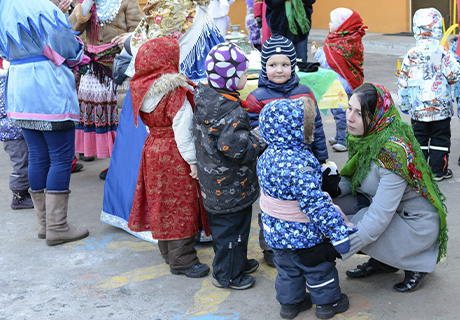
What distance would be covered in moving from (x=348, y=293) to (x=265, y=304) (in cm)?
47

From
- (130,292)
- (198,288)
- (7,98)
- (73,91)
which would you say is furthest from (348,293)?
(7,98)

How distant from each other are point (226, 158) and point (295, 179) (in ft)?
1.71

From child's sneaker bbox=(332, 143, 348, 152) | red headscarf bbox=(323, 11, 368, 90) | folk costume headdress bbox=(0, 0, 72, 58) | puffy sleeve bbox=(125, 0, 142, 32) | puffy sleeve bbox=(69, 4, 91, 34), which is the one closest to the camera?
folk costume headdress bbox=(0, 0, 72, 58)

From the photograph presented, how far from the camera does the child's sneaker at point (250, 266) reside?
11.6 feet

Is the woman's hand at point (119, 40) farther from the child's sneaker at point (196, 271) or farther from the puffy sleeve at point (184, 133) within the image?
the child's sneaker at point (196, 271)

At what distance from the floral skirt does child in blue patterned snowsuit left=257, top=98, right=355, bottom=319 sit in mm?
2812

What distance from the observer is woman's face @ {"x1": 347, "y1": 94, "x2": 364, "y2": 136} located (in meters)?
3.02

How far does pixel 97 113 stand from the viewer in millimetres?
5395

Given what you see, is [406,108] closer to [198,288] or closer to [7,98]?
[198,288]

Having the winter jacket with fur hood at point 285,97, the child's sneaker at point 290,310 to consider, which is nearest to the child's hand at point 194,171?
the winter jacket with fur hood at point 285,97

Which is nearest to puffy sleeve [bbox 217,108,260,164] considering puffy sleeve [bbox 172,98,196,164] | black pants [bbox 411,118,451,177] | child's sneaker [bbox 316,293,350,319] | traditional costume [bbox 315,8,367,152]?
puffy sleeve [bbox 172,98,196,164]

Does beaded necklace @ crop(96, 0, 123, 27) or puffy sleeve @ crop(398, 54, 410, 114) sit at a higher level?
beaded necklace @ crop(96, 0, 123, 27)

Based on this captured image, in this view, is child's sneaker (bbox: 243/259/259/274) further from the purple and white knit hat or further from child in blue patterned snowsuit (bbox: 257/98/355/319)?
the purple and white knit hat

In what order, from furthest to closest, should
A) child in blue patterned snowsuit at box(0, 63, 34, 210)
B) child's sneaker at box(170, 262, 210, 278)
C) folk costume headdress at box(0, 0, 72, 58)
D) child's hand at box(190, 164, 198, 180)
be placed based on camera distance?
1. child in blue patterned snowsuit at box(0, 63, 34, 210)
2. folk costume headdress at box(0, 0, 72, 58)
3. child's sneaker at box(170, 262, 210, 278)
4. child's hand at box(190, 164, 198, 180)
